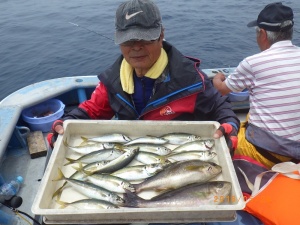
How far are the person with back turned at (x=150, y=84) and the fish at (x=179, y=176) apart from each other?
1.19ft

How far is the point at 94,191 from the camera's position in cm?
213

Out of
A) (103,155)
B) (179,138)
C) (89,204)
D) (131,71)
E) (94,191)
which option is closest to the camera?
(89,204)

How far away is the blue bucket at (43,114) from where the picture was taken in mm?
4402

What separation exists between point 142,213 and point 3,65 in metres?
9.86

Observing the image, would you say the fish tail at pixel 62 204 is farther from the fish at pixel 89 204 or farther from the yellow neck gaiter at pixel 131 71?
the yellow neck gaiter at pixel 131 71

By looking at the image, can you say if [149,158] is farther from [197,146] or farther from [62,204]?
[62,204]

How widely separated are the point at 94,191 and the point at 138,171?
0.39 metres

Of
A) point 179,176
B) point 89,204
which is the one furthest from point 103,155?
point 179,176

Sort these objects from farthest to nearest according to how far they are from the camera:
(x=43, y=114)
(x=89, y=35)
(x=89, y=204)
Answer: (x=89, y=35) → (x=43, y=114) → (x=89, y=204)

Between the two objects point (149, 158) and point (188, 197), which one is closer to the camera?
point (188, 197)

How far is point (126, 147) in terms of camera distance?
2.55m

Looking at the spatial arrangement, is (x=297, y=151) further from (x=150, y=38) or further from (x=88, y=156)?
(x=88, y=156)

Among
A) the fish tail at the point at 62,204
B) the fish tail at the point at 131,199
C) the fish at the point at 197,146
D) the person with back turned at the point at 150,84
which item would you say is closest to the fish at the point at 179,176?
the fish tail at the point at 131,199

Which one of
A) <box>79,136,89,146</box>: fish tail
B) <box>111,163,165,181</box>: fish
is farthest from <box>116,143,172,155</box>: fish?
<box>79,136,89,146</box>: fish tail
